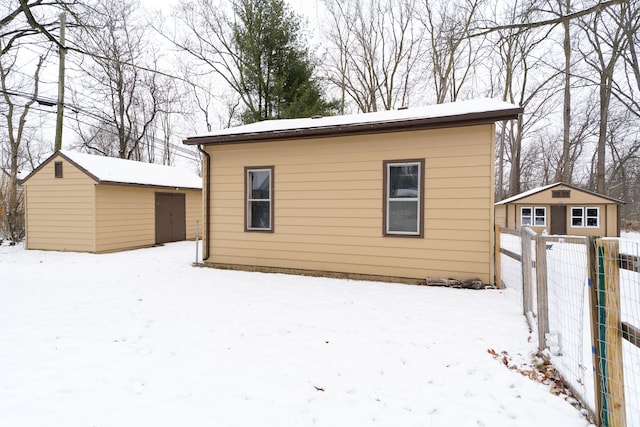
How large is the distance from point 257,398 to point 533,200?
1902 cm

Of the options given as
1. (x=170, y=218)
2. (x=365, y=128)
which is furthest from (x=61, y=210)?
(x=365, y=128)

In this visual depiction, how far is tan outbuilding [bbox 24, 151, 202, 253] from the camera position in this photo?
1043 centimetres

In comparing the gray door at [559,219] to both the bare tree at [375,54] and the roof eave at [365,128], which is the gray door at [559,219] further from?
the roof eave at [365,128]

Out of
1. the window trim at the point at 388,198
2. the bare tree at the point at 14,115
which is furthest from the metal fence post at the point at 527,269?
the bare tree at the point at 14,115

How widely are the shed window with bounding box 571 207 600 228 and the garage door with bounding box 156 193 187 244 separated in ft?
62.9

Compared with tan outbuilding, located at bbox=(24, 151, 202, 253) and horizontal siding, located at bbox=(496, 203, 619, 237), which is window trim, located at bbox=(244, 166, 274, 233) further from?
horizontal siding, located at bbox=(496, 203, 619, 237)

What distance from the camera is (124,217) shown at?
37.3 ft

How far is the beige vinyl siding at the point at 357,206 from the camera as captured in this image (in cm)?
586

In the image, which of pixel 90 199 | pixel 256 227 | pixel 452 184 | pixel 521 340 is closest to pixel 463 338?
pixel 521 340

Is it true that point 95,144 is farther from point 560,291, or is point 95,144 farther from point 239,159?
point 560,291

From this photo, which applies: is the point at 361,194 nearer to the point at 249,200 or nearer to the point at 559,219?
the point at 249,200

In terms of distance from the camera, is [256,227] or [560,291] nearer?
[560,291]

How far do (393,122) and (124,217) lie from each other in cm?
1006

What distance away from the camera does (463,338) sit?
12.1 feet
